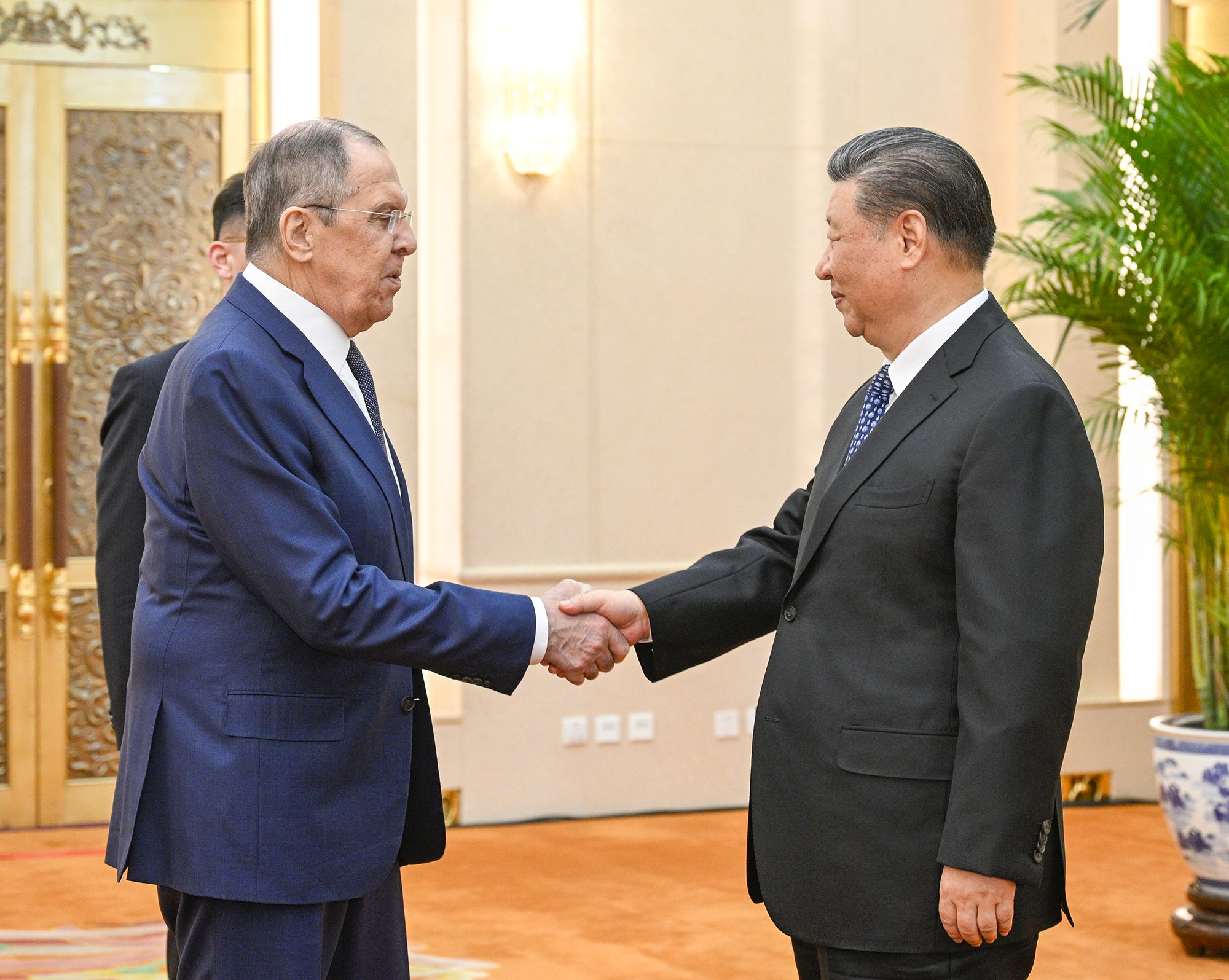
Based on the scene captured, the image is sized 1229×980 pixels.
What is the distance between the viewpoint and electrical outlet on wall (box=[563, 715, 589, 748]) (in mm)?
6059

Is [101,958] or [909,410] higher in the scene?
[909,410]

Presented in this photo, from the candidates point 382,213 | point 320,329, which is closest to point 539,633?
point 320,329

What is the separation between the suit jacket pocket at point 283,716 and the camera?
6.29 feet

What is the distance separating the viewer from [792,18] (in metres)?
6.33

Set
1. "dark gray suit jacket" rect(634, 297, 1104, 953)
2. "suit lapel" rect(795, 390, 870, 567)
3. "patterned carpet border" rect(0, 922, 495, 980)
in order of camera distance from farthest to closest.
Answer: "patterned carpet border" rect(0, 922, 495, 980), "suit lapel" rect(795, 390, 870, 567), "dark gray suit jacket" rect(634, 297, 1104, 953)

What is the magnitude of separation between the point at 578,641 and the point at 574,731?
369cm

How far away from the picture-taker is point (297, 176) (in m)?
2.11

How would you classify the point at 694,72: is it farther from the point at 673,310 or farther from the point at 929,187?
the point at 929,187

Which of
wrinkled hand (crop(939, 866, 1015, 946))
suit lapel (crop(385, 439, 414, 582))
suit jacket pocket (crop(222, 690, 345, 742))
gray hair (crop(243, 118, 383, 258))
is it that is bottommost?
wrinkled hand (crop(939, 866, 1015, 946))

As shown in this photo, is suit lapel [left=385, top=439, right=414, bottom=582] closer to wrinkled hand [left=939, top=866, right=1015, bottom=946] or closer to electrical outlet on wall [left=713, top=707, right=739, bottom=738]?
wrinkled hand [left=939, top=866, right=1015, bottom=946]

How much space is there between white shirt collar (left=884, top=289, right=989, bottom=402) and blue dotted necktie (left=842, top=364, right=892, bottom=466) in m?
0.06

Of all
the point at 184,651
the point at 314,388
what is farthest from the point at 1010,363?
the point at 184,651

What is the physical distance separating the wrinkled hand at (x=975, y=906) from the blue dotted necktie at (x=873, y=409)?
0.65 meters

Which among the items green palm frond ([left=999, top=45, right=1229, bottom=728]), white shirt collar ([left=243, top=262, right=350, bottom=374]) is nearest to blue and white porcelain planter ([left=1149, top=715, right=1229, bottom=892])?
green palm frond ([left=999, top=45, right=1229, bottom=728])
